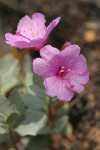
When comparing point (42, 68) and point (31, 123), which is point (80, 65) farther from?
point (31, 123)

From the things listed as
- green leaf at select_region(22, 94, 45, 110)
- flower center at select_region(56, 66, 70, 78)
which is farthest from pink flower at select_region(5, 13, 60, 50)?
green leaf at select_region(22, 94, 45, 110)

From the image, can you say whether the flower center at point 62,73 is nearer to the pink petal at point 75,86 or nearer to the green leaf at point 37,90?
the pink petal at point 75,86

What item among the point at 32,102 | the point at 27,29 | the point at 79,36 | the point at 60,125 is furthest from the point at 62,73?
the point at 79,36

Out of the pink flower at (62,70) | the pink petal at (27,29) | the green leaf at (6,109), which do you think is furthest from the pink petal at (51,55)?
the green leaf at (6,109)

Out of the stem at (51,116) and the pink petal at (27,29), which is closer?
the pink petal at (27,29)

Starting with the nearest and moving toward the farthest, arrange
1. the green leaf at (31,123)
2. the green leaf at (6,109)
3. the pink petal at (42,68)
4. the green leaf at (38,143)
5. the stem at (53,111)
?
the pink petal at (42,68), the green leaf at (6,109), the green leaf at (31,123), the stem at (53,111), the green leaf at (38,143)

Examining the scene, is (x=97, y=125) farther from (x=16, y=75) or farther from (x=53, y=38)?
(x=53, y=38)

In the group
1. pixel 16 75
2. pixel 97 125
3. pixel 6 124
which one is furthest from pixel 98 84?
pixel 6 124

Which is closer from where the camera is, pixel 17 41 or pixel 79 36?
pixel 17 41
